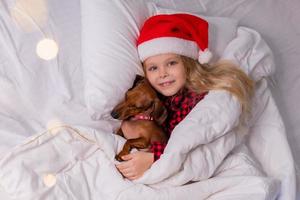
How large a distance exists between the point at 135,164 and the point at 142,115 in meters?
0.20

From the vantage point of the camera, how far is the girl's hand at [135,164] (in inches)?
51.3

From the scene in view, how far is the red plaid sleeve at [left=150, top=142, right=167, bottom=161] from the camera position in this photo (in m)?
1.37

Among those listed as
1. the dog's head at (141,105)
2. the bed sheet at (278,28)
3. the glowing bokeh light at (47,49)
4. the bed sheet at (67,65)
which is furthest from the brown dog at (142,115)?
the bed sheet at (278,28)

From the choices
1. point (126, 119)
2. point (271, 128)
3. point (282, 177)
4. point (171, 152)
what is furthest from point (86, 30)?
point (282, 177)

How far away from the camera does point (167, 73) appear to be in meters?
1.50

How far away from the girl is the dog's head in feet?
0.20

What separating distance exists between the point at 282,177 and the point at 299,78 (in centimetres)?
54

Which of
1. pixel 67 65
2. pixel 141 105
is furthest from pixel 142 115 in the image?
pixel 67 65

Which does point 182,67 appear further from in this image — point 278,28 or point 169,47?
point 278,28

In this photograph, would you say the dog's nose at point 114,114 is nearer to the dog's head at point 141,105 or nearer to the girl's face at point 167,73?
the dog's head at point 141,105

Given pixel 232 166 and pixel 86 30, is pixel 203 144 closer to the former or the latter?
pixel 232 166

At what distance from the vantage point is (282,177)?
4.64 feet

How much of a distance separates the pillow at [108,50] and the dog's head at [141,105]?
0.04 m

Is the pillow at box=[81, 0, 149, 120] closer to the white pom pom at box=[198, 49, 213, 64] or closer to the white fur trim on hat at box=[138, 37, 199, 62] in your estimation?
the white fur trim on hat at box=[138, 37, 199, 62]
